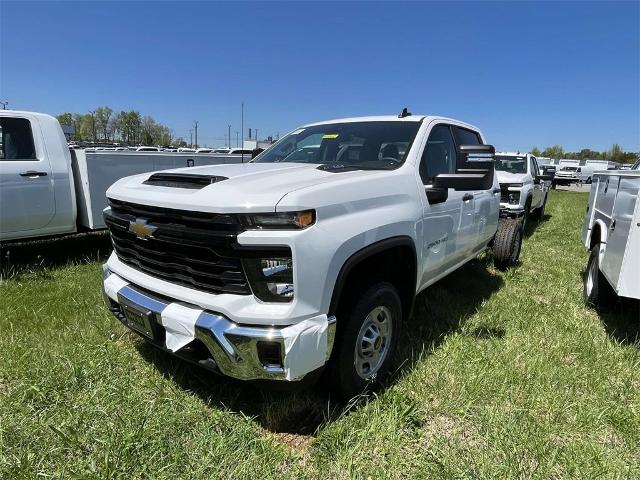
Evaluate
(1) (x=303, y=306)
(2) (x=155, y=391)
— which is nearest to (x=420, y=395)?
(1) (x=303, y=306)

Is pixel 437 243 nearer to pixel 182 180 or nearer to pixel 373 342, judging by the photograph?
pixel 373 342

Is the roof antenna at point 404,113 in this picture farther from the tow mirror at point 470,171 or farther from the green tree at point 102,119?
the green tree at point 102,119

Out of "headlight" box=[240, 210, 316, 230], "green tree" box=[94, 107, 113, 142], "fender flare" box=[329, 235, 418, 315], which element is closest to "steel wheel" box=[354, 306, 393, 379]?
"fender flare" box=[329, 235, 418, 315]

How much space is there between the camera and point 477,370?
3.12m

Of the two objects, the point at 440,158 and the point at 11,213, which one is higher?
the point at 440,158

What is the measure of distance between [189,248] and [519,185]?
7713 mm

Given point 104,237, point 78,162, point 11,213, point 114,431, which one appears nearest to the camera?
point 114,431

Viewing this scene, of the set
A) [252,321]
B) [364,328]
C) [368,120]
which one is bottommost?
[364,328]

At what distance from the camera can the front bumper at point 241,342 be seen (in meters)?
2.11

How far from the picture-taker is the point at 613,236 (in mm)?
3561

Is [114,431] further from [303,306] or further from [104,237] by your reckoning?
[104,237]

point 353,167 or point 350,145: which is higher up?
point 350,145

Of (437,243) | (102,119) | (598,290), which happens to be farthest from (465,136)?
(102,119)

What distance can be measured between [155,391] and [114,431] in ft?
1.42
